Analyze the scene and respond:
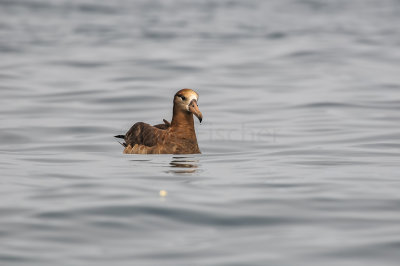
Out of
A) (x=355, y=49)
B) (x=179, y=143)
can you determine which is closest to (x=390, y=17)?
(x=355, y=49)

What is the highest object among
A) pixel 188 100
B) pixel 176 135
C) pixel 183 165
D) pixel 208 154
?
pixel 188 100

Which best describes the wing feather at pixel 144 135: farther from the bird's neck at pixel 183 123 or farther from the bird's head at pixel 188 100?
the bird's head at pixel 188 100

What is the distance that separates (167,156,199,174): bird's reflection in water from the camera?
1125cm

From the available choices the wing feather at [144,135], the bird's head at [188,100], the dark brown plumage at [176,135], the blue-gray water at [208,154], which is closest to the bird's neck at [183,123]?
the dark brown plumage at [176,135]

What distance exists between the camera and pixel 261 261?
279 inches

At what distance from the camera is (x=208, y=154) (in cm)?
1333

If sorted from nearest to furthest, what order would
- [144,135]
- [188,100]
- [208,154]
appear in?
1. [188,100]
2. [144,135]
3. [208,154]

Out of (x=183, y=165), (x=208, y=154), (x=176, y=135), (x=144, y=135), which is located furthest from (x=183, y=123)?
(x=183, y=165)

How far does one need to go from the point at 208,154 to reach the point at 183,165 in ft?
5.24

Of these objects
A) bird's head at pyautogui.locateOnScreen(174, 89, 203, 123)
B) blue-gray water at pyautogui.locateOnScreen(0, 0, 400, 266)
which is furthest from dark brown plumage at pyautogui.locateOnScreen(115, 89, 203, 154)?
blue-gray water at pyautogui.locateOnScreen(0, 0, 400, 266)

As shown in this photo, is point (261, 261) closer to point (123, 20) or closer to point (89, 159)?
point (89, 159)

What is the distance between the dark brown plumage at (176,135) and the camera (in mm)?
12609

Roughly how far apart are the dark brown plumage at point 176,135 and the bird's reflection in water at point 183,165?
0.83 feet

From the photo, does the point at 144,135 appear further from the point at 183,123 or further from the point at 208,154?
the point at 208,154
